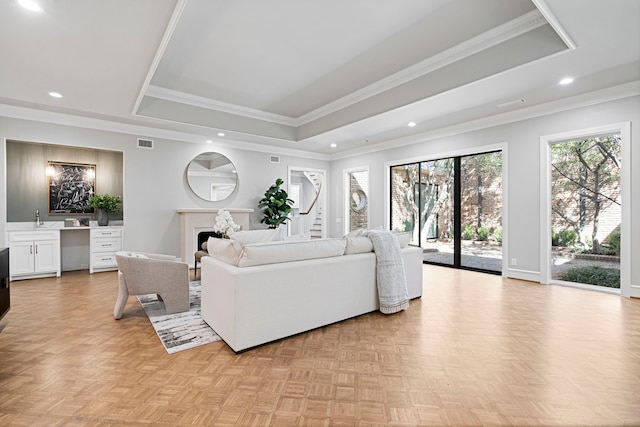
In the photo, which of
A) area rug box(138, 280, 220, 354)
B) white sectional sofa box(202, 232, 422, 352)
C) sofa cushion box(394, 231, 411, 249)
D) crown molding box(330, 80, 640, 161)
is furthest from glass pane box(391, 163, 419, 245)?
area rug box(138, 280, 220, 354)

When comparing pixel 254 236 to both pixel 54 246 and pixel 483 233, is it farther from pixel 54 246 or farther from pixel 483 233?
pixel 483 233

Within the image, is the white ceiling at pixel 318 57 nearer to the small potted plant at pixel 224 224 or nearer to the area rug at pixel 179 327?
the small potted plant at pixel 224 224

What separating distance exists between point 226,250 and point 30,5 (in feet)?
7.81

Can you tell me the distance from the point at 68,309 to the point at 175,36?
3.27 meters

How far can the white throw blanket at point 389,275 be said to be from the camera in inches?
126

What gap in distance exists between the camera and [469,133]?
5594mm

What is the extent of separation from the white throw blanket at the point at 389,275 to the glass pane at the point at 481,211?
300cm

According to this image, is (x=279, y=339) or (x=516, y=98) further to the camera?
(x=516, y=98)

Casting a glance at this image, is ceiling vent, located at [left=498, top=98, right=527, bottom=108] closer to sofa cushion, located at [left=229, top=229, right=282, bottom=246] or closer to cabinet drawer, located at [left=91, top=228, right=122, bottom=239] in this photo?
sofa cushion, located at [left=229, top=229, right=282, bottom=246]

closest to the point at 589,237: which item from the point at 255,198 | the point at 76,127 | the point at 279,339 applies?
the point at 279,339

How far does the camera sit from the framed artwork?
5.40 m

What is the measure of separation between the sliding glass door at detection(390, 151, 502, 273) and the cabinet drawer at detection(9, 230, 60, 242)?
21.4ft

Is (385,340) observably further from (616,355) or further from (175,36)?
(175,36)

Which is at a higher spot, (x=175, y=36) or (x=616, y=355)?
(x=175, y=36)
